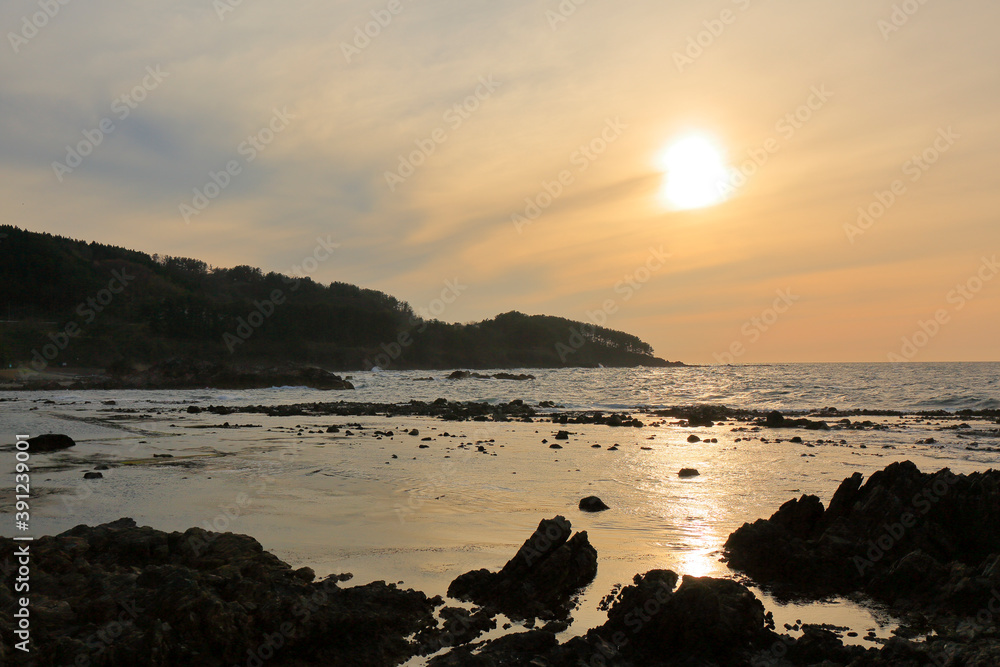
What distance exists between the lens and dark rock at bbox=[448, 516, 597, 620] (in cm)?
645

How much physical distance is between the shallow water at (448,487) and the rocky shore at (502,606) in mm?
480

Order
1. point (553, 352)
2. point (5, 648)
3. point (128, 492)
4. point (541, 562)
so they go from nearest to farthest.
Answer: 1. point (5, 648)
2. point (541, 562)
3. point (128, 492)
4. point (553, 352)

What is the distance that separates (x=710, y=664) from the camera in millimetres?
5359

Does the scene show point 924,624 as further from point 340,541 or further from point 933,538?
point 340,541

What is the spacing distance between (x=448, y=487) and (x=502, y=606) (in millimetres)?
6641

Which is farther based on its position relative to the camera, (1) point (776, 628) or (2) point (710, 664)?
(1) point (776, 628)

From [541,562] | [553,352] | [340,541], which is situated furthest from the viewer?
[553,352]

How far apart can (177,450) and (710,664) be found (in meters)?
15.7

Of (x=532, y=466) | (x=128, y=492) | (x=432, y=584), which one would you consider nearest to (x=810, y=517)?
(x=432, y=584)

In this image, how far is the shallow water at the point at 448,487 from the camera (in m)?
8.16

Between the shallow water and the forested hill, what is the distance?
2503 inches

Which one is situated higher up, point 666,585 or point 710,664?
point 666,585

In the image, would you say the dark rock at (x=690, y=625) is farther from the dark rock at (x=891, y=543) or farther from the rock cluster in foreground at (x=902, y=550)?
the dark rock at (x=891, y=543)

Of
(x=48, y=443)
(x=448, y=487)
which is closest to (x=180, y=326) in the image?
(x=48, y=443)
